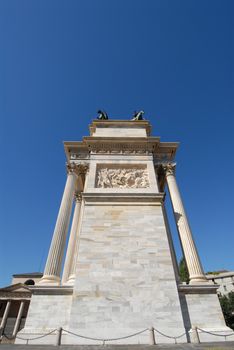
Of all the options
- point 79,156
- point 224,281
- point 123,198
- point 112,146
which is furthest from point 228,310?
point 79,156

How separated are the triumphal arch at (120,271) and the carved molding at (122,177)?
7 centimetres

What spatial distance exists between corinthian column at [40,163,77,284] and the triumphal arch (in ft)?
Answer: 0.17

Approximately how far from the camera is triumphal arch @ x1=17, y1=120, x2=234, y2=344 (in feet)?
28.4

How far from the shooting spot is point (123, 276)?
1004cm

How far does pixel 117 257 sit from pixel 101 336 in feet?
11.2

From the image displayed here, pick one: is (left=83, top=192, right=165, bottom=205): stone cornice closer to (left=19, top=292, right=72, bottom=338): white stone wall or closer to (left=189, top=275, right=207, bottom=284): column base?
(left=189, top=275, right=207, bottom=284): column base

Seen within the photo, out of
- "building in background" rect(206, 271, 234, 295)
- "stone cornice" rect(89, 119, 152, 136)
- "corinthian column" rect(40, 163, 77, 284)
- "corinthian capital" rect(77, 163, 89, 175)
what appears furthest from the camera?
"building in background" rect(206, 271, 234, 295)

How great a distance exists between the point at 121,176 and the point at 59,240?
627 centimetres

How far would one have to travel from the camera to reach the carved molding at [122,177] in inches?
571

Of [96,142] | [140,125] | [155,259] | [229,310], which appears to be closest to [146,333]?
[155,259]

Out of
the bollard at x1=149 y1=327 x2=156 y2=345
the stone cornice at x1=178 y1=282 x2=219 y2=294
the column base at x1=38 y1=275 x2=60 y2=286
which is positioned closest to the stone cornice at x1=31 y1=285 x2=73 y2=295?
the column base at x1=38 y1=275 x2=60 y2=286

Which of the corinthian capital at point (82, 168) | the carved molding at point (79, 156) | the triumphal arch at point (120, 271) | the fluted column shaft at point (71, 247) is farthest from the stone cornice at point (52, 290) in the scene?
the carved molding at point (79, 156)

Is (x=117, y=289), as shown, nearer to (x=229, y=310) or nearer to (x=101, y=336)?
(x=101, y=336)

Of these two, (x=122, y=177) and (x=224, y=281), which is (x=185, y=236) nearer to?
(x=122, y=177)
